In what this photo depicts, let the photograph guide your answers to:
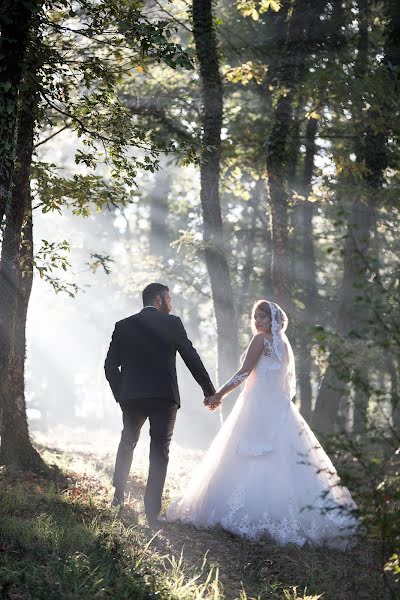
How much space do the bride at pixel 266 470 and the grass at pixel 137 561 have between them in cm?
25

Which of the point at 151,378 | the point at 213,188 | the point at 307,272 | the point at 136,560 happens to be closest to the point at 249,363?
the point at 151,378

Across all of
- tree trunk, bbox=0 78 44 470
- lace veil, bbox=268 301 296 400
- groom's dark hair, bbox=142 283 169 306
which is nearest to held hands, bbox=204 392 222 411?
lace veil, bbox=268 301 296 400

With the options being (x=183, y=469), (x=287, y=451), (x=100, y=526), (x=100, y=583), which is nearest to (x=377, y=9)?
(x=183, y=469)

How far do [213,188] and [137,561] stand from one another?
929 centimetres

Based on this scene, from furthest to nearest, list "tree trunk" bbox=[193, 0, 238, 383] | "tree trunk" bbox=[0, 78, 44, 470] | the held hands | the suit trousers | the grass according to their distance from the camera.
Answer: "tree trunk" bbox=[193, 0, 238, 383]
the held hands
"tree trunk" bbox=[0, 78, 44, 470]
the suit trousers
the grass

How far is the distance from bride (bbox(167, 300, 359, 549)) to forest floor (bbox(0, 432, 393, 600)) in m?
0.22

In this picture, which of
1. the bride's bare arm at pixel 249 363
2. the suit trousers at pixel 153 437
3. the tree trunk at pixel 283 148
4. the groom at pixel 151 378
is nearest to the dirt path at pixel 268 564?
the suit trousers at pixel 153 437

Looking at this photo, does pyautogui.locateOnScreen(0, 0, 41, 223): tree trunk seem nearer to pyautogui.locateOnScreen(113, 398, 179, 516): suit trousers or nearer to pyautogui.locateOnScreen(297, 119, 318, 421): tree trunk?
pyautogui.locateOnScreen(113, 398, 179, 516): suit trousers

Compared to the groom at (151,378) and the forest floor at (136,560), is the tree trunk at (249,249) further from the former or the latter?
the forest floor at (136,560)

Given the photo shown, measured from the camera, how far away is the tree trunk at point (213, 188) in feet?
45.1

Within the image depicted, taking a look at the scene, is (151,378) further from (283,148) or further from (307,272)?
(307,272)

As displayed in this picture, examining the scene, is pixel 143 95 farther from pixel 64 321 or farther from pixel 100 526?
pixel 64 321

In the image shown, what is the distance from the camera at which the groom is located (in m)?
8.60

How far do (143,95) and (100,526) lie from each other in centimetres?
1264
